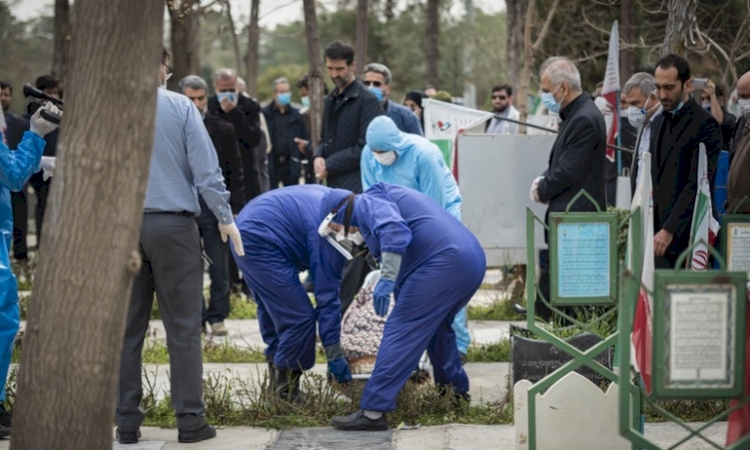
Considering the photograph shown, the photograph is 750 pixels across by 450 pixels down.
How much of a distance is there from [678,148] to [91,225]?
153 inches

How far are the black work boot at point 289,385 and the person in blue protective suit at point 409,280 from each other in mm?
448

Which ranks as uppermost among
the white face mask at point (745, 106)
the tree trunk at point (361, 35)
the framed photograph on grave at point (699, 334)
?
the tree trunk at point (361, 35)

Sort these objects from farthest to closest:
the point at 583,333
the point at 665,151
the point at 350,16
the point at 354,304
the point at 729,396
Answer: the point at 350,16
the point at 354,304
the point at 665,151
the point at 583,333
the point at 729,396

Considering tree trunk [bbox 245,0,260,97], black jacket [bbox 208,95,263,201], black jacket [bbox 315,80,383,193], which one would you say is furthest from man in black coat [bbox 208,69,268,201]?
tree trunk [bbox 245,0,260,97]

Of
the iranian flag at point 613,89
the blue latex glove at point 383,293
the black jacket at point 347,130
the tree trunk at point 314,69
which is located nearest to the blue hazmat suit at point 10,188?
the blue latex glove at point 383,293

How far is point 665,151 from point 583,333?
4.19 ft

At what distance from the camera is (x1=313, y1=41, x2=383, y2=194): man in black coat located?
868cm

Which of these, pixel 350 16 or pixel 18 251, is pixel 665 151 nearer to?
pixel 18 251

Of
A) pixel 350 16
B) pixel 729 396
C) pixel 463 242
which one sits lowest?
pixel 729 396

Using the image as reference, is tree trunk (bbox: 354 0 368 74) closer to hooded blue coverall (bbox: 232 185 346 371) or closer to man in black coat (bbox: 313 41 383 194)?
man in black coat (bbox: 313 41 383 194)

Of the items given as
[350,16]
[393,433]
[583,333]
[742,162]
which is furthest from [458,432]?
[350,16]

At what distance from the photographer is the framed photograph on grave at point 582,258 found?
548 cm

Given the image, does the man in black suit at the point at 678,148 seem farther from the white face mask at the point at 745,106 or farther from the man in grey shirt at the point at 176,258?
the man in grey shirt at the point at 176,258

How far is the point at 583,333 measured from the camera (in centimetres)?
632
